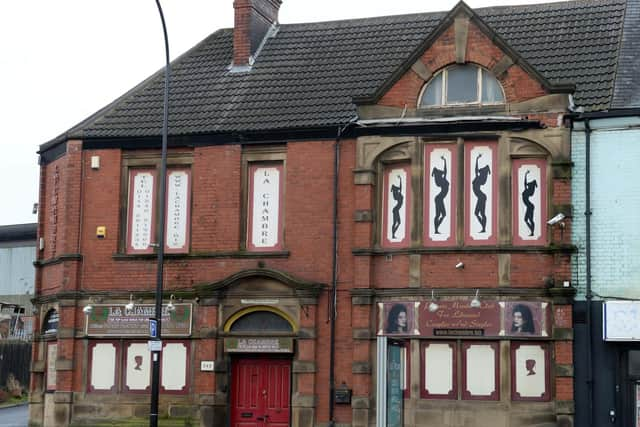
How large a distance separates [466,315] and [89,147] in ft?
34.3

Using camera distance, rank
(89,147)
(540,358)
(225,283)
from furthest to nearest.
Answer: (89,147) → (225,283) → (540,358)

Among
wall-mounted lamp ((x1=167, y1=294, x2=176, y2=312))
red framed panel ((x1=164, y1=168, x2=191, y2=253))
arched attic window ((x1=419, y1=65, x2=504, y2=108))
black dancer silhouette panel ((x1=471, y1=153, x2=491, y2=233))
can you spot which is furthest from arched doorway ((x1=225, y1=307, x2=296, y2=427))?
arched attic window ((x1=419, y1=65, x2=504, y2=108))

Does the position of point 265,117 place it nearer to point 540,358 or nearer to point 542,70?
point 542,70

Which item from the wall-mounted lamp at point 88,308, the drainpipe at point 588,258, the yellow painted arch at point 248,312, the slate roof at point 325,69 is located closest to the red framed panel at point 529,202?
the drainpipe at point 588,258

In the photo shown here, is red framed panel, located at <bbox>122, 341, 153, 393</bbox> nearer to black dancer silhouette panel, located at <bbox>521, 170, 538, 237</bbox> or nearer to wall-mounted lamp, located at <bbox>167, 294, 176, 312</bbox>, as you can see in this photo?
wall-mounted lamp, located at <bbox>167, 294, 176, 312</bbox>

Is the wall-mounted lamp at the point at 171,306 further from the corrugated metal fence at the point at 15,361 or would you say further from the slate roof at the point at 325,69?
the corrugated metal fence at the point at 15,361

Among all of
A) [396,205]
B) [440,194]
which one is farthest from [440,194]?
[396,205]

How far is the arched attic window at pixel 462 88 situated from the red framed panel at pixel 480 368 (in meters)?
5.49

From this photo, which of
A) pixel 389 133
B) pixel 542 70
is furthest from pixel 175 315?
pixel 542 70

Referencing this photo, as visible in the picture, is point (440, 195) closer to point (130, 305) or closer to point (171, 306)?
point (171, 306)

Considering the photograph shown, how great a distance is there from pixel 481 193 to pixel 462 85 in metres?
2.55

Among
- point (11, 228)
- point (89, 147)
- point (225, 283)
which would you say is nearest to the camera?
point (225, 283)

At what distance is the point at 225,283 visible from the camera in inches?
1065

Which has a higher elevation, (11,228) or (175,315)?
(11,228)
